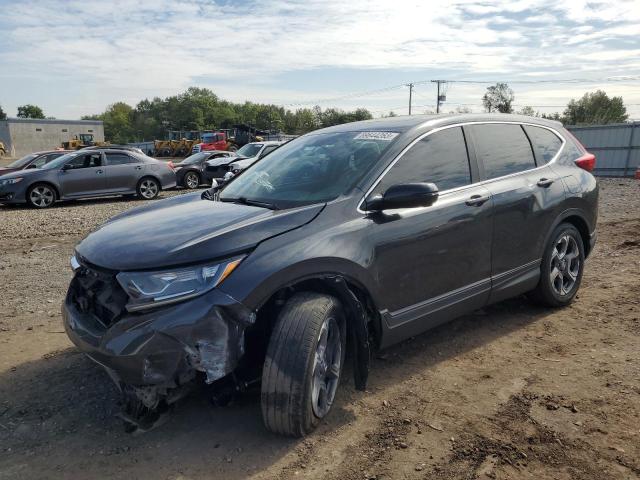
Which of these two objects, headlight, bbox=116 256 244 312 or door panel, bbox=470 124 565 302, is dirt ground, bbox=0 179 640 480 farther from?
headlight, bbox=116 256 244 312

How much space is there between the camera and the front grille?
2801 millimetres

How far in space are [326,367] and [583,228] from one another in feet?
10.5

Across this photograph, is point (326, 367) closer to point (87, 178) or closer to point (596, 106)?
point (87, 178)

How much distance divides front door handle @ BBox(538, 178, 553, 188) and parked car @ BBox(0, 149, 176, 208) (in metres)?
12.2

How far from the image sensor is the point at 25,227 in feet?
32.5

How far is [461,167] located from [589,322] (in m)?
1.89

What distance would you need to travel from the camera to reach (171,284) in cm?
262

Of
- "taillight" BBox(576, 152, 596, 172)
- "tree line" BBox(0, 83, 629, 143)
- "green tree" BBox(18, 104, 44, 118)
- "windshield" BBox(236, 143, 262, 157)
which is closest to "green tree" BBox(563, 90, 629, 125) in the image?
"tree line" BBox(0, 83, 629, 143)

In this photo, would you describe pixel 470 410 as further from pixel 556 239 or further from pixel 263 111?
pixel 263 111

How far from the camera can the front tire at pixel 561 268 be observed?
178 inches

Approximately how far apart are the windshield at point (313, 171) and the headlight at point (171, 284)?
0.79 meters

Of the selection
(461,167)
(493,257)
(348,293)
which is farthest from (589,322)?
(348,293)

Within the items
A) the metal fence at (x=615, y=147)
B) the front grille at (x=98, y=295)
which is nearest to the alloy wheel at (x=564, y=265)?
the front grille at (x=98, y=295)

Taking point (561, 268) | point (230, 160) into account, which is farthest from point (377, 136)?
point (230, 160)
